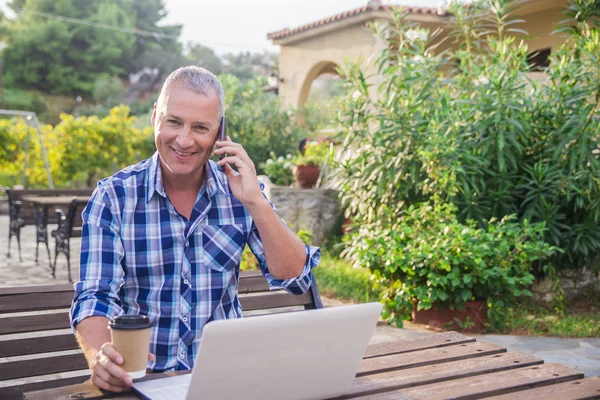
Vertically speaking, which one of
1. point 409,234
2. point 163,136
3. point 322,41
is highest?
point 322,41

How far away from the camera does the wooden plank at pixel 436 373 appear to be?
1594 millimetres

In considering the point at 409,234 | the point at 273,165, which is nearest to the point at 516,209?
the point at 409,234

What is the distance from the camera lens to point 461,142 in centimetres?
560

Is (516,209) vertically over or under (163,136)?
under

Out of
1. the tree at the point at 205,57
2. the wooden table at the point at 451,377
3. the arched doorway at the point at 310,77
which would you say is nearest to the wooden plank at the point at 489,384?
the wooden table at the point at 451,377

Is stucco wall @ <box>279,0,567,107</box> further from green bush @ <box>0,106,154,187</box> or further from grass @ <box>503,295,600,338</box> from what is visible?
grass @ <box>503,295,600,338</box>

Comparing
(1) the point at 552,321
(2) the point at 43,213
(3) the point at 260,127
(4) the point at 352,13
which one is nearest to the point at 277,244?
(1) the point at 552,321

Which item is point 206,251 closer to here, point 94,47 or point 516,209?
point 516,209

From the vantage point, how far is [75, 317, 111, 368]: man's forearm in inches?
65.4

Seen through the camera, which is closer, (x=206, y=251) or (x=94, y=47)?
(x=206, y=251)

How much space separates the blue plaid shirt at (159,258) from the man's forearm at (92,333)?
0.35 feet

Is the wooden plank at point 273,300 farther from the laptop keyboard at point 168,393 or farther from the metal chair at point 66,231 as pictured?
the metal chair at point 66,231

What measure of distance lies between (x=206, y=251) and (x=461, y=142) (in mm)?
3981

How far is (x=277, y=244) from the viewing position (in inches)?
78.6
